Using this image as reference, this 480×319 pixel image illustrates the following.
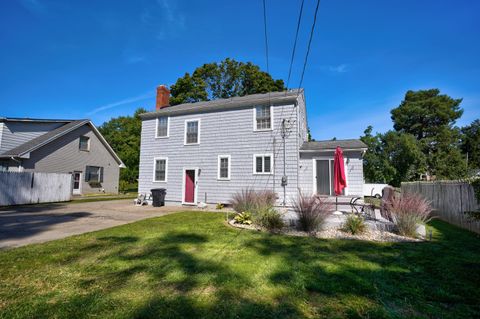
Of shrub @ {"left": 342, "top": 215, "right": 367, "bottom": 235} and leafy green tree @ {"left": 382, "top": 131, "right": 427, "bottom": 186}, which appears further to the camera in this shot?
leafy green tree @ {"left": 382, "top": 131, "right": 427, "bottom": 186}

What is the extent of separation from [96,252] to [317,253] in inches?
191

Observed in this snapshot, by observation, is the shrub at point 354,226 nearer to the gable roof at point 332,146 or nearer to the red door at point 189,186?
the gable roof at point 332,146

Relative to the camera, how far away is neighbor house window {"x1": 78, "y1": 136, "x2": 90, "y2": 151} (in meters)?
21.7

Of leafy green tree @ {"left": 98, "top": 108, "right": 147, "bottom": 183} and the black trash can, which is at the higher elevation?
leafy green tree @ {"left": 98, "top": 108, "right": 147, "bottom": 183}

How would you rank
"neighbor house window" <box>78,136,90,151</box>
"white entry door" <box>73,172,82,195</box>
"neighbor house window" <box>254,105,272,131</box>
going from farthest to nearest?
"neighbor house window" <box>78,136,90,151</box>, "white entry door" <box>73,172,82,195</box>, "neighbor house window" <box>254,105,272,131</box>

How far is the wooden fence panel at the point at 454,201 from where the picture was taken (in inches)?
303

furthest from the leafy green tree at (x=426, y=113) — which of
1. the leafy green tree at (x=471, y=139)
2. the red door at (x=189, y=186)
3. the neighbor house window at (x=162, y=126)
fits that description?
the neighbor house window at (x=162, y=126)

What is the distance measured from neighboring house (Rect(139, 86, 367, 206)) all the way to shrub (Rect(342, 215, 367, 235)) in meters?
5.14

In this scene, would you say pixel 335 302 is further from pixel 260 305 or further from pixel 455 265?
pixel 455 265

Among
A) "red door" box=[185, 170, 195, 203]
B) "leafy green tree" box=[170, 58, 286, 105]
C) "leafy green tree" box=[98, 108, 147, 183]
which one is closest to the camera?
"red door" box=[185, 170, 195, 203]

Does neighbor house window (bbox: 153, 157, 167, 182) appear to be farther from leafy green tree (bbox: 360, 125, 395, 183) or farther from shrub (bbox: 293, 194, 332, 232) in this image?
leafy green tree (bbox: 360, 125, 395, 183)

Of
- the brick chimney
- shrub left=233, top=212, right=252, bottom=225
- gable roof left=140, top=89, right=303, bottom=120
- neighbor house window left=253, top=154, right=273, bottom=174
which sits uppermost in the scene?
the brick chimney

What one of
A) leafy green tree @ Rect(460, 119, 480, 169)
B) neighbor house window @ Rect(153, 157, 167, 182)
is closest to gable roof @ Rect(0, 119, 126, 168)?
neighbor house window @ Rect(153, 157, 167, 182)

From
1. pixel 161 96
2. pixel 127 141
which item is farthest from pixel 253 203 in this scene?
pixel 127 141
